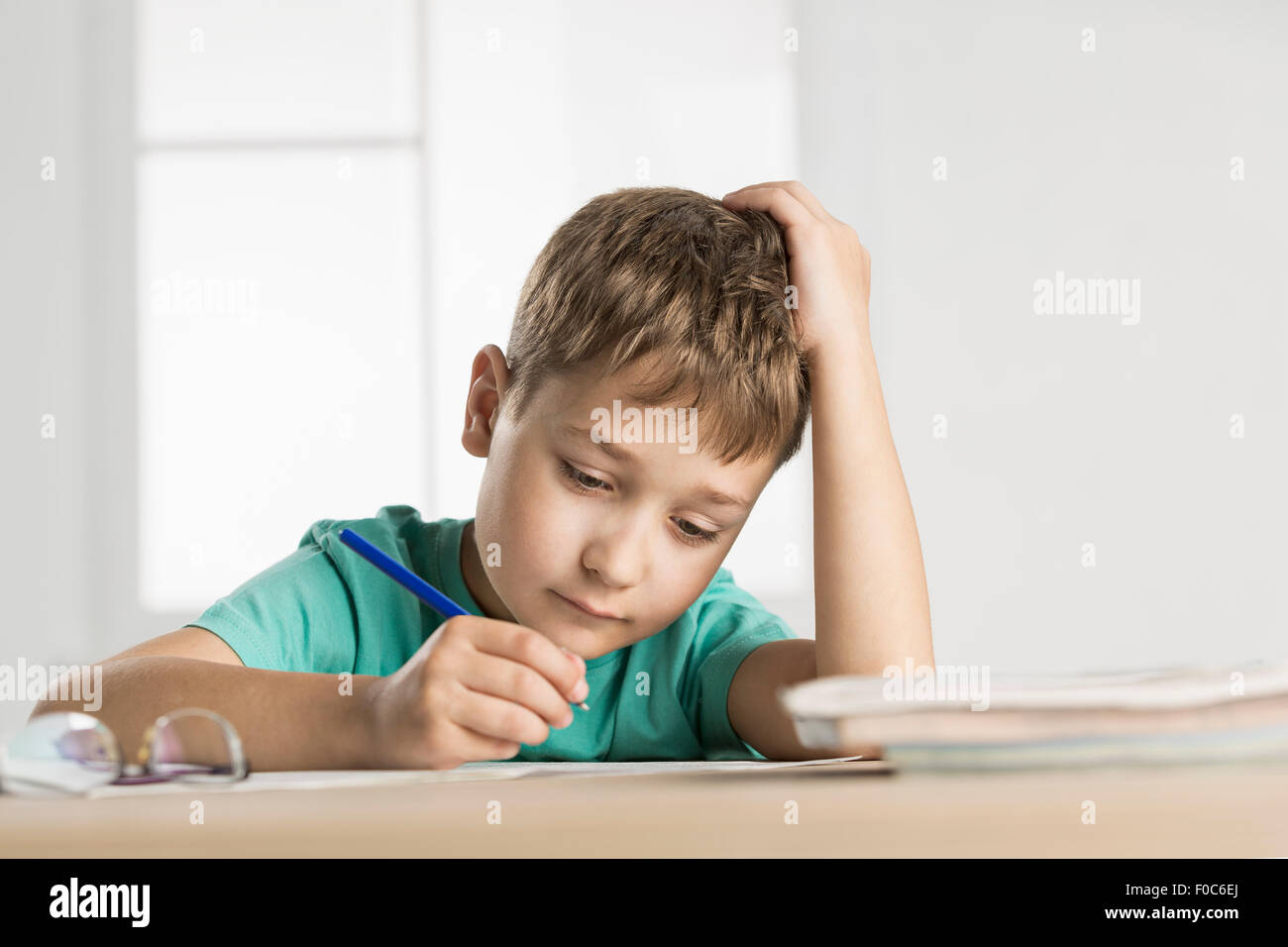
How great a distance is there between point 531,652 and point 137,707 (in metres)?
0.22

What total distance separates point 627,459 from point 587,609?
0.11 meters

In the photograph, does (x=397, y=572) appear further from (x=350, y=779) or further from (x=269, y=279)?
(x=269, y=279)

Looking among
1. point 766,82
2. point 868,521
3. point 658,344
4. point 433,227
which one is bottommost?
point 868,521

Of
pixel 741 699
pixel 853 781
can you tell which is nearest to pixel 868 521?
pixel 741 699

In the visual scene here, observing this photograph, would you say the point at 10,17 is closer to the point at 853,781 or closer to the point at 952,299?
the point at 952,299

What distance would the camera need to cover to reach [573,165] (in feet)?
7.88

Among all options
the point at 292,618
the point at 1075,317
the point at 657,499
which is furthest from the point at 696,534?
the point at 1075,317

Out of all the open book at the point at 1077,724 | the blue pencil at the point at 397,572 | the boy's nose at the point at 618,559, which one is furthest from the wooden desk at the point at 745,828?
the boy's nose at the point at 618,559

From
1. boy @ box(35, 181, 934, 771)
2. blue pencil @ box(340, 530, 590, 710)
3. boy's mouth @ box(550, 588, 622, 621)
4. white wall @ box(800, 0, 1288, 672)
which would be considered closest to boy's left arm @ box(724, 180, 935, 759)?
boy @ box(35, 181, 934, 771)

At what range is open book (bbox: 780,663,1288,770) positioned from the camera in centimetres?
32

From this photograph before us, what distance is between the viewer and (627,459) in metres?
0.69

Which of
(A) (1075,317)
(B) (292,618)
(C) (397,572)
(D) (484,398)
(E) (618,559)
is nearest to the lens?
(C) (397,572)

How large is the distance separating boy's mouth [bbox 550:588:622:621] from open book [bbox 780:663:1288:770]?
0.39 m

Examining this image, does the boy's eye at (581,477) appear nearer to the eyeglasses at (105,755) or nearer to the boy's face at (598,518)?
the boy's face at (598,518)
